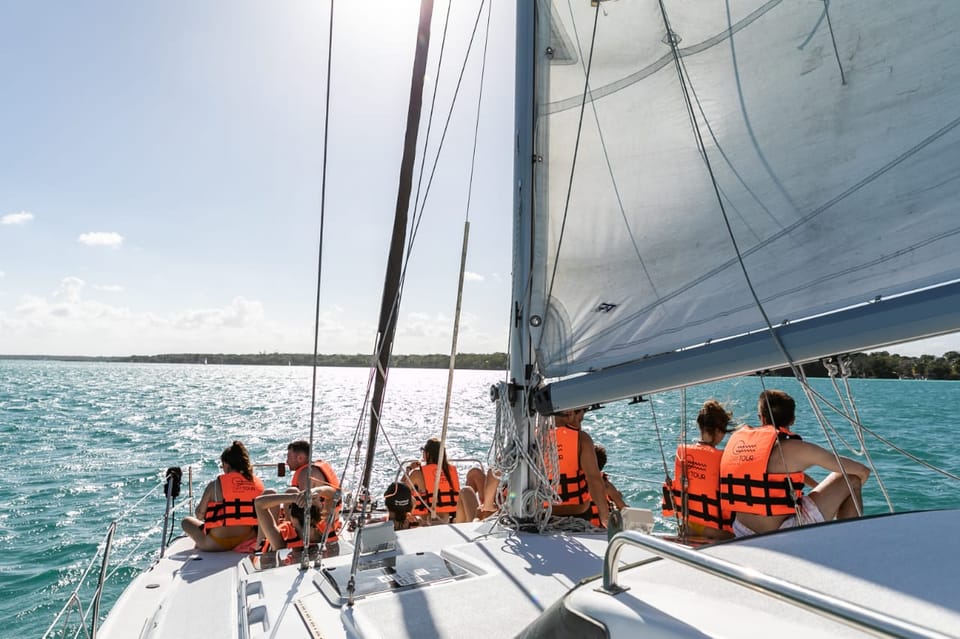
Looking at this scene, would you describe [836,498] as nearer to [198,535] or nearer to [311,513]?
[311,513]

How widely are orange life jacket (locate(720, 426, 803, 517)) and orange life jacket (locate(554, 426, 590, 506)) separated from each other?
983 millimetres

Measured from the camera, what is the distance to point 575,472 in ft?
13.2

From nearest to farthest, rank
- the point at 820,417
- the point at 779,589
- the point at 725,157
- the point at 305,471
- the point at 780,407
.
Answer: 1. the point at 779,589
2. the point at 725,157
3. the point at 820,417
4. the point at 780,407
5. the point at 305,471

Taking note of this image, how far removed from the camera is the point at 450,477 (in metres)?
5.95

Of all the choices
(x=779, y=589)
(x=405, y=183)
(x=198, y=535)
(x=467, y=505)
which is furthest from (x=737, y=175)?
(x=198, y=535)

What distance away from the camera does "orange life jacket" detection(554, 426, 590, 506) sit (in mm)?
3977

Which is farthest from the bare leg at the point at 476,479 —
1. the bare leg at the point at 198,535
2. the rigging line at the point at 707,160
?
the rigging line at the point at 707,160

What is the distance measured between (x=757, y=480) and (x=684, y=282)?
1834 mm

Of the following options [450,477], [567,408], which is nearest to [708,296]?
[567,408]

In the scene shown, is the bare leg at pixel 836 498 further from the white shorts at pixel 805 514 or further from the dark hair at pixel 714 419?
the dark hair at pixel 714 419

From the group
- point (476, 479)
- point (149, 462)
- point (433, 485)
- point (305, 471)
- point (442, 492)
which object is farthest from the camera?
point (149, 462)

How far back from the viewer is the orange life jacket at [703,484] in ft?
12.9

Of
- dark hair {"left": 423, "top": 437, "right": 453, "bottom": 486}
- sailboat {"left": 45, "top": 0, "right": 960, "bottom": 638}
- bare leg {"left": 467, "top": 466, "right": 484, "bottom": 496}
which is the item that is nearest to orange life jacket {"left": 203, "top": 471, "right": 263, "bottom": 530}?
sailboat {"left": 45, "top": 0, "right": 960, "bottom": 638}

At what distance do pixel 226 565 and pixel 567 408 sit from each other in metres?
3.30
